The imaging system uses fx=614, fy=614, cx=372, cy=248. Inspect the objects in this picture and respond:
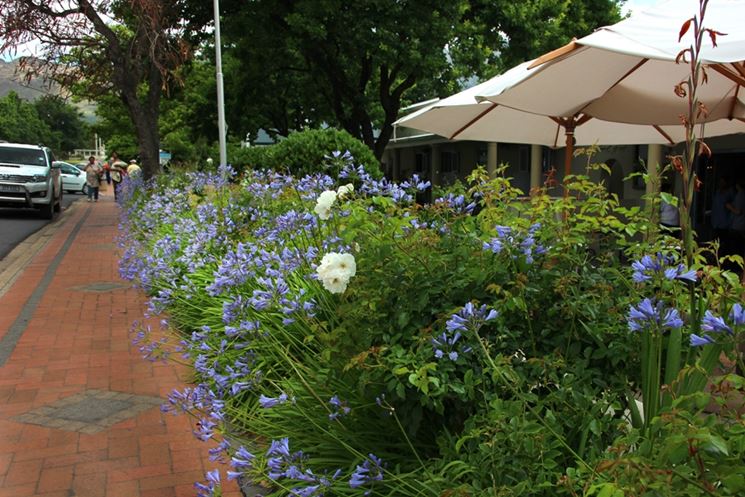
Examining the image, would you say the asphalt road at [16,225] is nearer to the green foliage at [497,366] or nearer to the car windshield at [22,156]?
the car windshield at [22,156]

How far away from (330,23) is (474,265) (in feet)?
49.6

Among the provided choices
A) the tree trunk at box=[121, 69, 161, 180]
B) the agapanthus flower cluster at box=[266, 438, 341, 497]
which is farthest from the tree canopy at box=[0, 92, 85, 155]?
the agapanthus flower cluster at box=[266, 438, 341, 497]

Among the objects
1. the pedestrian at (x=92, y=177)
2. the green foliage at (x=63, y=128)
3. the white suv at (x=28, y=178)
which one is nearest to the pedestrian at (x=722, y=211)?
the white suv at (x=28, y=178)

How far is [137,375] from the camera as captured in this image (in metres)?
4.74

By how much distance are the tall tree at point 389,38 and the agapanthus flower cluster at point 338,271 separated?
46.0 feet

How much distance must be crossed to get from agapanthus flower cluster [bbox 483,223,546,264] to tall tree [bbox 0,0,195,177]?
12851mm

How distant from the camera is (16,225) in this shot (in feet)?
49.5

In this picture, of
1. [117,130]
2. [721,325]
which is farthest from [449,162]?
[117,130]

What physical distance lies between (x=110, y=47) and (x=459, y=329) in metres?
14.6

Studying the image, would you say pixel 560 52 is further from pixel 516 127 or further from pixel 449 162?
pixel 449 162

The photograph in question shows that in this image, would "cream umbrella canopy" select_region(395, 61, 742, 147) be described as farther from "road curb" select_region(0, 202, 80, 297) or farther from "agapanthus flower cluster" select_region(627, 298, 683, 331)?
"road curb" select_region(0, 202, 80, 297)

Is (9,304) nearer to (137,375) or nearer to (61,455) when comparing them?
(137,375)

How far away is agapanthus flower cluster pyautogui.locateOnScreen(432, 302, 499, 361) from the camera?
2076mm

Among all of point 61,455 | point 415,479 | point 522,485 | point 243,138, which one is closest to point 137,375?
point 61,455
